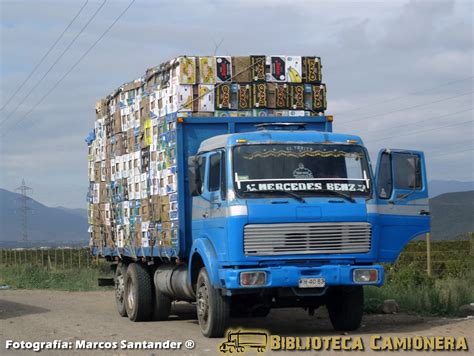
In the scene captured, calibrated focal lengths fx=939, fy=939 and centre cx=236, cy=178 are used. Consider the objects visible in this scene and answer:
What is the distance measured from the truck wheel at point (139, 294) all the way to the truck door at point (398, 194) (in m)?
5.34

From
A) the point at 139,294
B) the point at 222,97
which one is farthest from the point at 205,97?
the point at 139,294

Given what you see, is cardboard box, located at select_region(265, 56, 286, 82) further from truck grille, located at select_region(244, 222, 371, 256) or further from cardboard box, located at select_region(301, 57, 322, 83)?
truck grille, located at select_region(244, 222, 371, 256)

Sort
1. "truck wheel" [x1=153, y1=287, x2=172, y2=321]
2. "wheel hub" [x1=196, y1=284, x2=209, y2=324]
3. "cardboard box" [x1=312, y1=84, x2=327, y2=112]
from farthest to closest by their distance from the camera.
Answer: "truck wheel" [x1=153, y1=287, x2=172, y2=321] < "cardboard box" [x1=312, y1=84, x2=327, y2=112] < "wheel hub" [x1=196, y1=284, x2=209, y2=324]

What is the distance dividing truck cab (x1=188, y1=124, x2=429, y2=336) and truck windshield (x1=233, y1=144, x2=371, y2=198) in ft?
0.05

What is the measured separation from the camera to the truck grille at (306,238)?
1283cm

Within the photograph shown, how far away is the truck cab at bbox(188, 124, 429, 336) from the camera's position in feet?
42.1

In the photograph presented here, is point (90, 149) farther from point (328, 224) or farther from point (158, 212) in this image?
point (328, 224)

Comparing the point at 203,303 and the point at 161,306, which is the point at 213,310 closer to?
the point at 203,303

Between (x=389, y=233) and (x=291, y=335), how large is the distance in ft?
6.91

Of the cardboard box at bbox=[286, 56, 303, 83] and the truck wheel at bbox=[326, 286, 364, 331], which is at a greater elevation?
the cardboard box at bbox=[286, 56, 303, 83]

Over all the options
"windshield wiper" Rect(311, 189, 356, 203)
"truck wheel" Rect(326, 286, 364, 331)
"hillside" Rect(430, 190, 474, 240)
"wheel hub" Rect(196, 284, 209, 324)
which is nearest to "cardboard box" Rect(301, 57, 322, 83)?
"windshield wiper" Rect(311, 189, 356, 203)

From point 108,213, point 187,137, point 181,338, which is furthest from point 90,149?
point 181,338

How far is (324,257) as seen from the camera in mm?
13062

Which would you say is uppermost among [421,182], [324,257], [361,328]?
[421,182]
